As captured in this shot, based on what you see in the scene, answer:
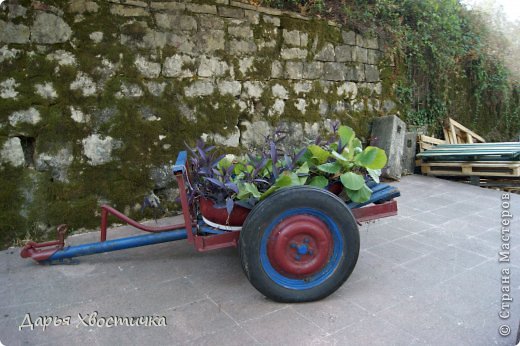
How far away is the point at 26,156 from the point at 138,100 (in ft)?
3.86

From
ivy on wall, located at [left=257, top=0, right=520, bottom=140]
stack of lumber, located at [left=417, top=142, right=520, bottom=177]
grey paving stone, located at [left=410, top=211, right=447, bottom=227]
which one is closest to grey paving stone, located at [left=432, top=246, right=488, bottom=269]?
grey paving stone, located at [left=410, top=211, right=447, bottom=227]

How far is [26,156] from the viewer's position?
380cm

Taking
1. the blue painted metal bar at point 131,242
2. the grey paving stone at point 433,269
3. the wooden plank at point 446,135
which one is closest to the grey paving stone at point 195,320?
the blue painted metal bar at point 131,242

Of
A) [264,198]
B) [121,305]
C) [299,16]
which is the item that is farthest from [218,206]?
[299,16]

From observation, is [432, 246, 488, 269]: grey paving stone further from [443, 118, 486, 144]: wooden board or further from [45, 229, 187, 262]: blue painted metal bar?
[443, 118, 486, 144]: wooden board

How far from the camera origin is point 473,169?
237 inches

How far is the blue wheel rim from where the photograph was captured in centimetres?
249

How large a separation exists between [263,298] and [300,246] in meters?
0.44

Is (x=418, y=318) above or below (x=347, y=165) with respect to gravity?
below

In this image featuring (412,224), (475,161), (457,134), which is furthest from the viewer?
(457,134)

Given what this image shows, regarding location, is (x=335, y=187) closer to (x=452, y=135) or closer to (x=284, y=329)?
(x=284, y=329)

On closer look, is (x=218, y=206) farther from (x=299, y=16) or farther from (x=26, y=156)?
(x=299, y=16)

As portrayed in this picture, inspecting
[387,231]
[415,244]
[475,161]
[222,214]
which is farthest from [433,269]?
[475,161]

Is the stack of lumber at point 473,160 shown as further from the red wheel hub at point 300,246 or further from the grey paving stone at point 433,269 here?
the red wheel hub at point 300,246
